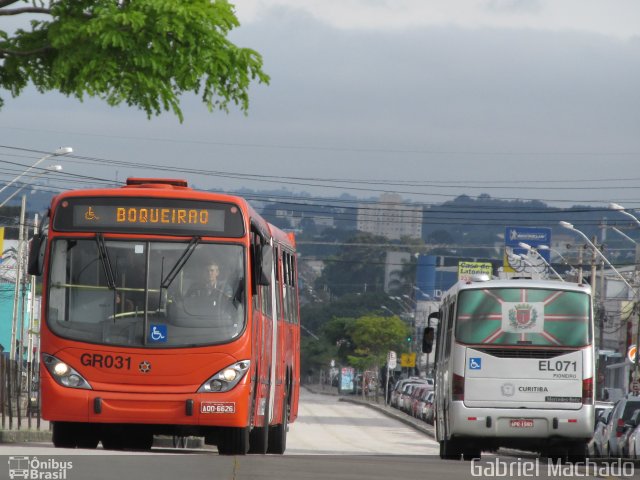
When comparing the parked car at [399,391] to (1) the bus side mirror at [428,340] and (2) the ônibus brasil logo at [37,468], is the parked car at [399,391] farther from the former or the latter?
(2) the ônibus brasil logo at [37,468]

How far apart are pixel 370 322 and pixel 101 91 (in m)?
122

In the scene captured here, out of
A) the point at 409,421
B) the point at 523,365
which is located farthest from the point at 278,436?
the point at 409,421

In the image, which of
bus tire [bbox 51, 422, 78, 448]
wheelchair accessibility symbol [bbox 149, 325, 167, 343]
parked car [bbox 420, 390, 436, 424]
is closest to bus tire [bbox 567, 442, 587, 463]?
wheelchair accessibility symbol [bbox 149, 325, 167, 343]

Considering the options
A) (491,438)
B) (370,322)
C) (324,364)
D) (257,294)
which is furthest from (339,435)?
(324,364)

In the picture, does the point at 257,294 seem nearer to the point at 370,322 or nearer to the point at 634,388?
the point at 634,388

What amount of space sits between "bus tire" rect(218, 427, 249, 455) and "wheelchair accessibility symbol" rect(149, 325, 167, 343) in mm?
1400

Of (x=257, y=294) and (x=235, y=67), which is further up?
(x=235, y=67)

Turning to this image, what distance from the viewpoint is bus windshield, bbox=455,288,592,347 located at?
24.2 meters

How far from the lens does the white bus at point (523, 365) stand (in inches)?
941

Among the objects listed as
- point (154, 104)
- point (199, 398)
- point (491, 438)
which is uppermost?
point (154, 104)

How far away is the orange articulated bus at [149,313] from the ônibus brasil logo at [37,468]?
3258 mm

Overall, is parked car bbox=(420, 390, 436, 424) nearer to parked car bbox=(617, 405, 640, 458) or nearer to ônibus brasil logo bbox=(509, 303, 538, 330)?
parked car bbox=(617, 405, 640, 458)

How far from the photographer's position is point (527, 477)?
15.4 m

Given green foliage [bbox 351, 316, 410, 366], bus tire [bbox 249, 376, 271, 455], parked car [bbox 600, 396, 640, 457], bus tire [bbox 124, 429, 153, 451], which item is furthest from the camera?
green foliage [bbox 351, 316, 410, 366]
